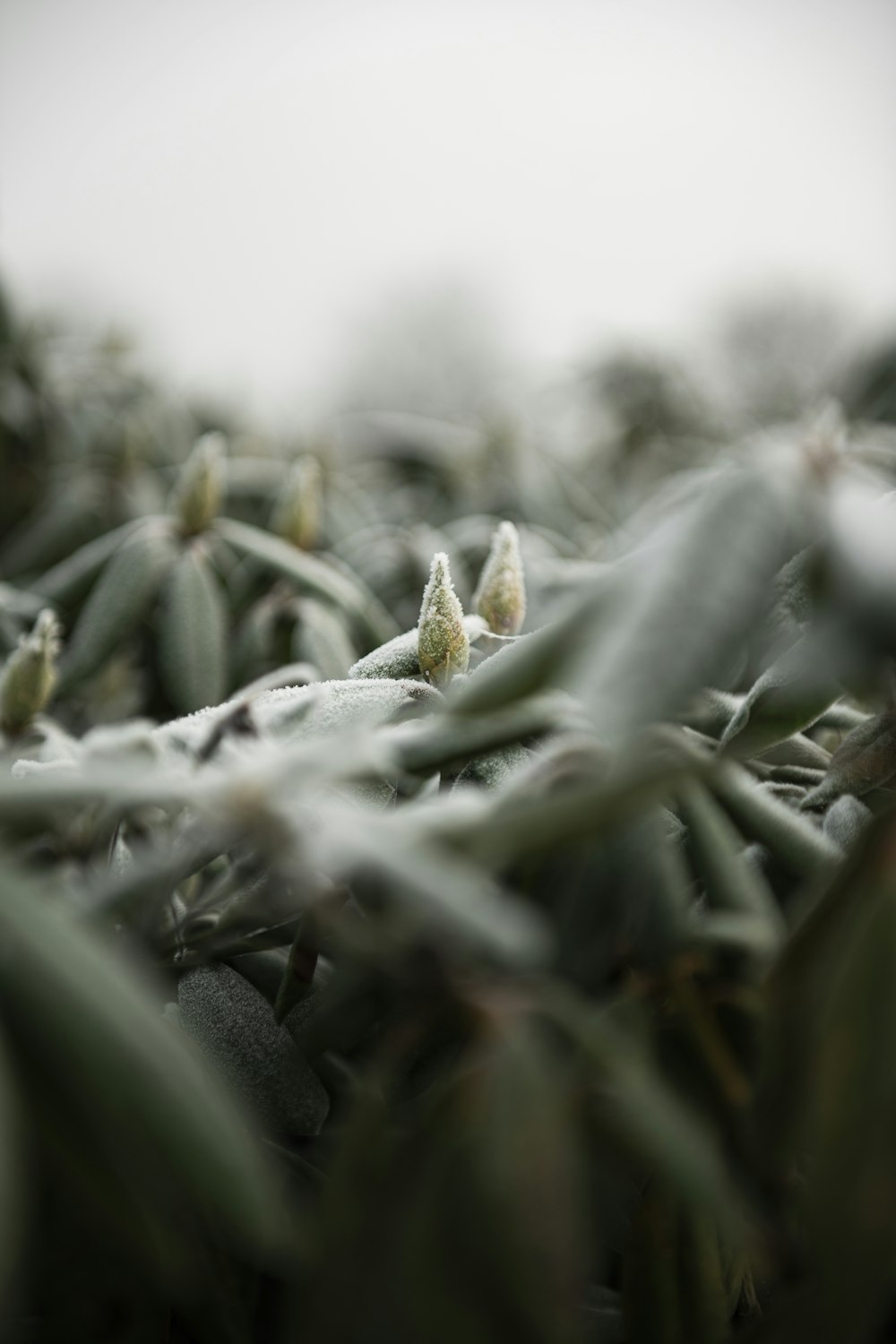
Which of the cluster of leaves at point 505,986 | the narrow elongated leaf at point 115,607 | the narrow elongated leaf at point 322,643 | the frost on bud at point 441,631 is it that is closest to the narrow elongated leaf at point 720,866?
the cluster of leaves at point 505,986

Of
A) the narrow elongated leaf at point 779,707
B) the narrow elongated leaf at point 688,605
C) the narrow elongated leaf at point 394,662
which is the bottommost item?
the narrow elongated leaf at point 394,662

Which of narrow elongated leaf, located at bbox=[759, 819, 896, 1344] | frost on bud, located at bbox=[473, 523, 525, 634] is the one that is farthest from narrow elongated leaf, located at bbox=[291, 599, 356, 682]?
narrow elongated leaf, located at bbox=[759, 819, 896, 1344]

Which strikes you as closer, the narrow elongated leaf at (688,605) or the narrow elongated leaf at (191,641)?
the narrow elongated leaf at (688,605)

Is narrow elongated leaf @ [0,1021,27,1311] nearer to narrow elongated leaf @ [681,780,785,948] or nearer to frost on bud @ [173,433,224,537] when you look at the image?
narrow elongated leaf @ [681,780,785,948]

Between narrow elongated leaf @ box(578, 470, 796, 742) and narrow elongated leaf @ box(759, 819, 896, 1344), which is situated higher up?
narrow elongated leaf @ box(578, 470, 796, 742)

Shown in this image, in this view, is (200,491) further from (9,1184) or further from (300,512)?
(9,1184)

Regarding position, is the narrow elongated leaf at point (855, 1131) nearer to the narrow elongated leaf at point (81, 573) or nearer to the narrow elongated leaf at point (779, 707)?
the narrow elongated leaf at point (779, 707)

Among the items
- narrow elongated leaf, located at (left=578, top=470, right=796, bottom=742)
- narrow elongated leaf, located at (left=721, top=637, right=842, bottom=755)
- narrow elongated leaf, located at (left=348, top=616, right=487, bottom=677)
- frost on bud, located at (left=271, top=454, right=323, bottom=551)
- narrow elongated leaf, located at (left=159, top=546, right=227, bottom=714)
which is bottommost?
narrow elongated leaf, located at (left=159, top=546, right=227, bottom=714)
